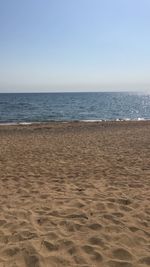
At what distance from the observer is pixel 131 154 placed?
1164 centimetres

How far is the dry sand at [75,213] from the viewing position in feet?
13.4

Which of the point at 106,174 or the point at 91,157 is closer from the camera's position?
the point at 106,174

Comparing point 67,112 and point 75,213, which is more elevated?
point 75,213

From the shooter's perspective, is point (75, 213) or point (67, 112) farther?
point (67, 112)

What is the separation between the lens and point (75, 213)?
5516 millimetres

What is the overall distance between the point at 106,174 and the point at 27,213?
3404 mm

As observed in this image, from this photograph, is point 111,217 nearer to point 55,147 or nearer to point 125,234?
point 125,234

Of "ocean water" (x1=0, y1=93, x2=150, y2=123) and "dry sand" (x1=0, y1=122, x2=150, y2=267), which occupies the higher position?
"dry sand" (x1=0, y1=122, x2=150, y2=267)

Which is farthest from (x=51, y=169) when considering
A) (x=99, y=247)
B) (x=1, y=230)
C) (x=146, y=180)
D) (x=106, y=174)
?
(x=99, y=247)

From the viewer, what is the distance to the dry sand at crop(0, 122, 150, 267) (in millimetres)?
4094

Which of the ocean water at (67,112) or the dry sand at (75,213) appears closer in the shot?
the dry sand at (75,213)

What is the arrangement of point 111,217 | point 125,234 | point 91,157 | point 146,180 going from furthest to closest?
point 91,157 → point 146,180 → point 111,217 → point 125,234

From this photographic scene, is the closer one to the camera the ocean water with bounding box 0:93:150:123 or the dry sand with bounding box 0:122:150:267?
the dry sand with bounding box 0:122:150:267

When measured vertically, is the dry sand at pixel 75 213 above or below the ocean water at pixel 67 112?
above
